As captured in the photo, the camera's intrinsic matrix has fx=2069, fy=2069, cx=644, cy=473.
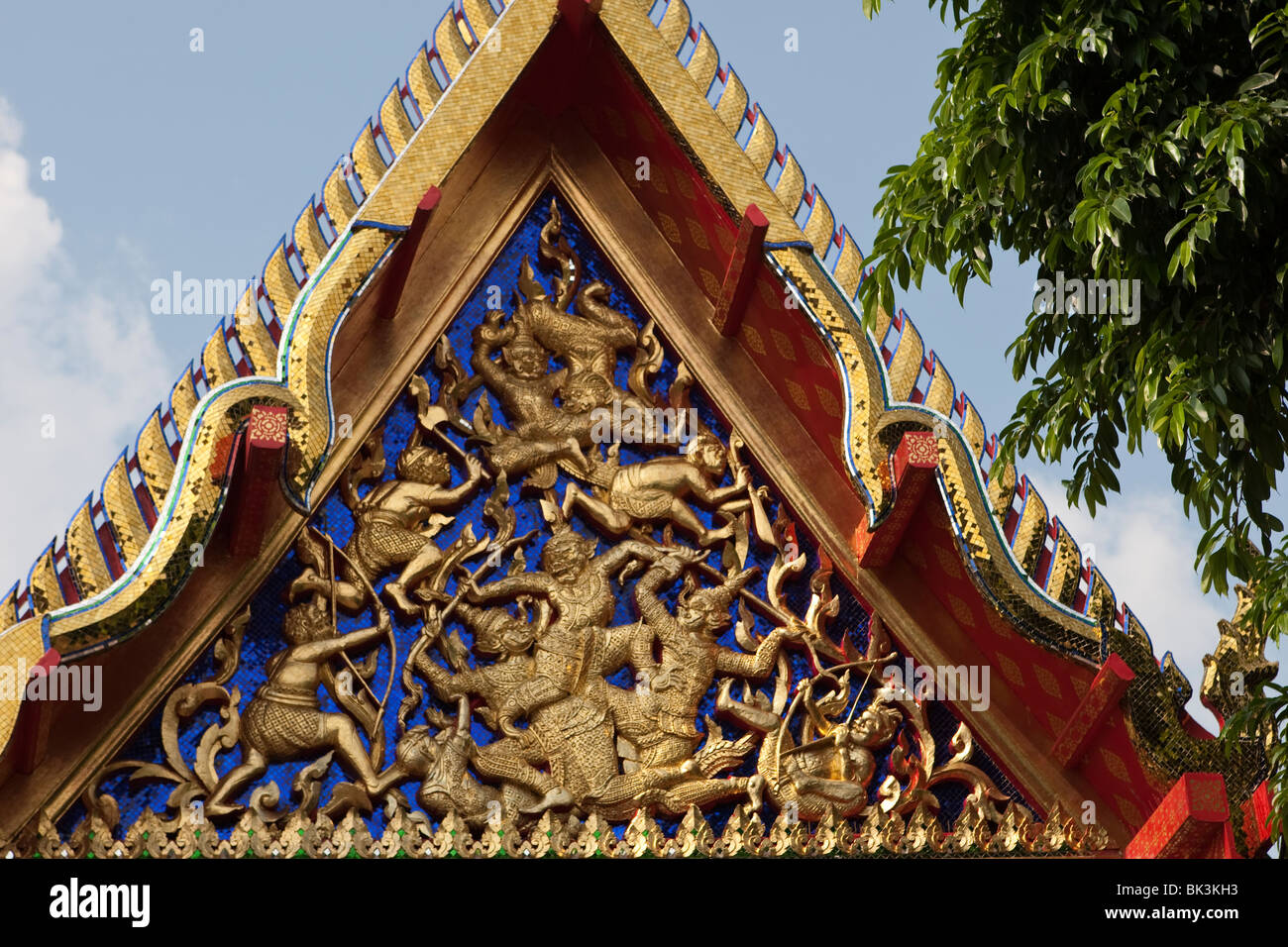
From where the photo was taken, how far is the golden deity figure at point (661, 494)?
872cm

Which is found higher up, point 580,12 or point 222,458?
point 580,12

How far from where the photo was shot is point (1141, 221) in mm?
7141

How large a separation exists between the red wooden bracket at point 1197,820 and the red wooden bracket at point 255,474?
372cm

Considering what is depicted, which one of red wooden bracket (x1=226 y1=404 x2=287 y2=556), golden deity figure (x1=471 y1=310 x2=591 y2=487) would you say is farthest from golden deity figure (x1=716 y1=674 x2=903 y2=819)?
red wooden bracket (x1=226 y1=404 x2=287 y2=556)

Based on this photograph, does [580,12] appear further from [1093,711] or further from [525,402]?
[1093,711]

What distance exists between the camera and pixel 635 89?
9070mm

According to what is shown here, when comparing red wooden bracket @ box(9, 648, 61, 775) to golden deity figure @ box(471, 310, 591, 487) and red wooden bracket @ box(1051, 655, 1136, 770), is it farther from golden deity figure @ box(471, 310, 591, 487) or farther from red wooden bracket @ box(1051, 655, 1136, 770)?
red wooden bracket @ box(1051, 655, 1136, 770)

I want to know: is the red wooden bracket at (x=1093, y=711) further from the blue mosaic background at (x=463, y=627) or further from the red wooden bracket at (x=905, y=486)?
the red wooden bracket at (x=905, y=486)

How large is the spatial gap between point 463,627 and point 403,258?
1560mm

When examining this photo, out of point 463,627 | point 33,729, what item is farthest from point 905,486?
point 33,729

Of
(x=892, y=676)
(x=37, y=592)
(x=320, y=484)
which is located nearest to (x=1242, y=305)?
(x=892, y=676)

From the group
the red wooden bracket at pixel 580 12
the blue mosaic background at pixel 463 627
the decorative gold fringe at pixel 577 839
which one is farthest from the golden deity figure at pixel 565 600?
the red wooden bracket at pixel 580 12

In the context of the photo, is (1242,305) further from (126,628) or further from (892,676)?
(126,628)

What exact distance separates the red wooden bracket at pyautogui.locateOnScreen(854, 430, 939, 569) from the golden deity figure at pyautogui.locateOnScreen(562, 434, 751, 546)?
60 cm
